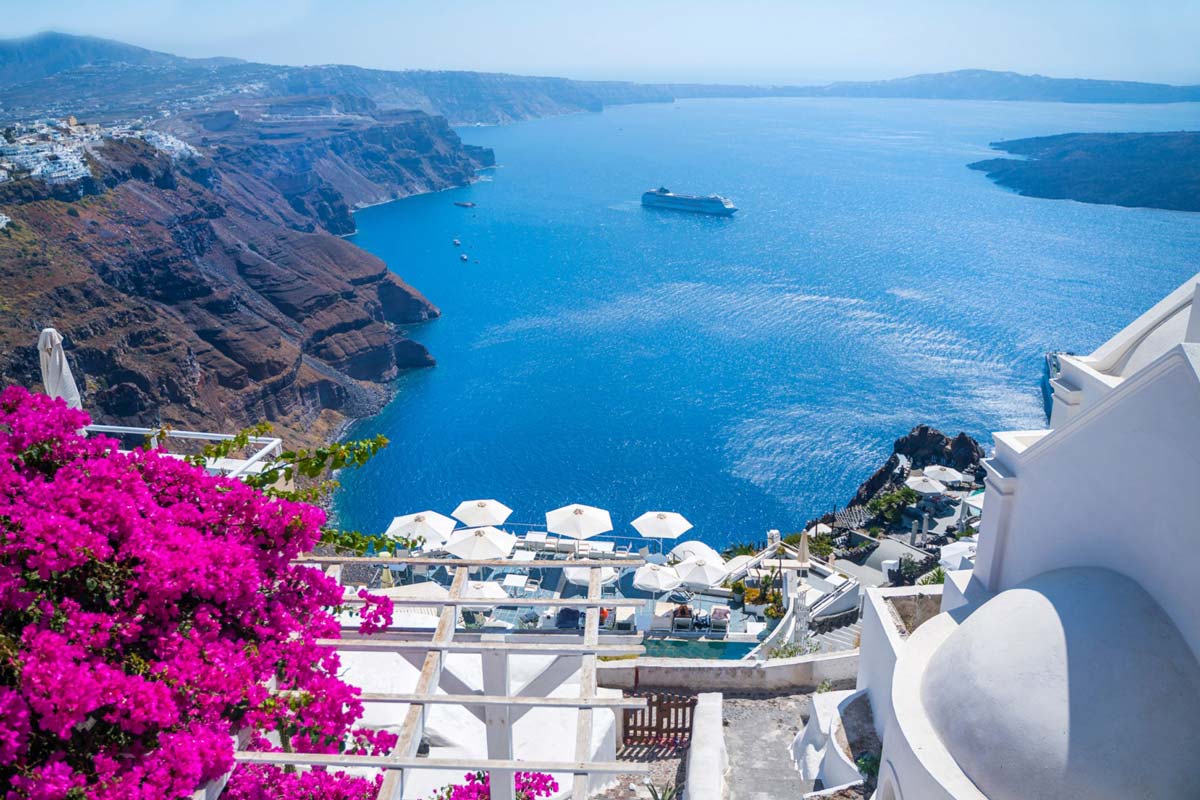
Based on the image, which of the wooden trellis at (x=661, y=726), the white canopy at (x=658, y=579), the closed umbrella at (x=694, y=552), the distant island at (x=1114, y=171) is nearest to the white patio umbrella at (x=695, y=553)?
the closed umbrella at (x=694, y=552)

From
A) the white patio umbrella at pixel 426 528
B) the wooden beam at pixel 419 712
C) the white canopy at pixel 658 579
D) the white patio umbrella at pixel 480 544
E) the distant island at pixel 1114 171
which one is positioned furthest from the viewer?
the distant island at pixel 1114 171

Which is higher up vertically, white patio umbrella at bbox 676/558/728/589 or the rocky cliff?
white patio umbrella at bbox 676/558/728/589

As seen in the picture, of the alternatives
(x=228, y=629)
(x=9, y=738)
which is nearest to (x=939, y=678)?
(x=228, y=629)

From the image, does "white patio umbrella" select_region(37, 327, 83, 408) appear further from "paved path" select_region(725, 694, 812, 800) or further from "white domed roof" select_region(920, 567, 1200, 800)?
"white domed roof" select_region(920, 567, 1200, 800)

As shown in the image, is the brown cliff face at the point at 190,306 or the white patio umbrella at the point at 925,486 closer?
the white patio umbrella at the point at 925,486

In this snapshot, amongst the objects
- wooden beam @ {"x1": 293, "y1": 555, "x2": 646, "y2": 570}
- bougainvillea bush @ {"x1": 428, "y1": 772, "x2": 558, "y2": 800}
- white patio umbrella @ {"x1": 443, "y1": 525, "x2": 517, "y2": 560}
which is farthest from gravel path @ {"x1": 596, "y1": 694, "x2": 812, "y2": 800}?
white patio umbrella @ {"x1": 443, "y1": 525, "x2": 517, "y2": 560}

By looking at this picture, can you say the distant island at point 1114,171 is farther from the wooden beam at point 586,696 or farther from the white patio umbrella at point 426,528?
the wooden beam at point 586,696

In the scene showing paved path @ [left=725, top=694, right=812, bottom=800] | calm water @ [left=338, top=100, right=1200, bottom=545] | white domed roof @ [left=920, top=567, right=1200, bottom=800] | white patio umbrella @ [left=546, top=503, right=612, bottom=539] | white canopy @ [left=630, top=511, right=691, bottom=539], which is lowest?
calm water @ [left=338, top=100, right=1200, bottom=545]

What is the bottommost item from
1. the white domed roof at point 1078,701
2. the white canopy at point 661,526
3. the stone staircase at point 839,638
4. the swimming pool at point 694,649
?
the white canopy at point 661,526
